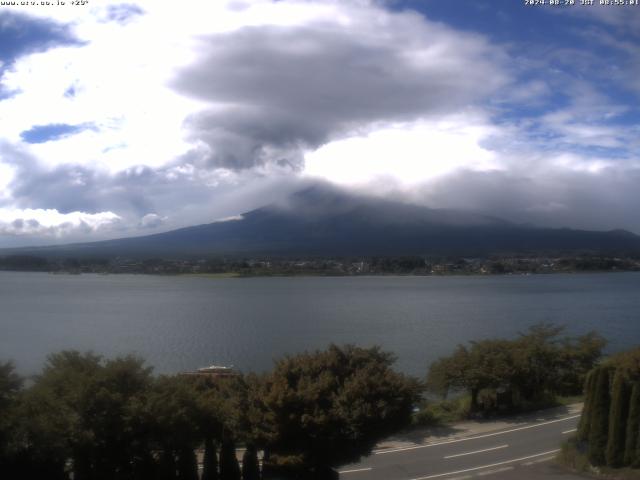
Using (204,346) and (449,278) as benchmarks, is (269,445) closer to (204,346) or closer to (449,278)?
(204,346)

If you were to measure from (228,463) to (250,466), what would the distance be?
12.8 inches

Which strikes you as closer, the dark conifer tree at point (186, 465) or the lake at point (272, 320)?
the dark conifer tree at point (186, 465)

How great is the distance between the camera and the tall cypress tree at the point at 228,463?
9777 millimetres

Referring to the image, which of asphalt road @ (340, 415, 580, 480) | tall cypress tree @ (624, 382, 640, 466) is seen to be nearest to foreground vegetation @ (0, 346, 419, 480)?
asphalt road @ (340, 415, 580, 480)

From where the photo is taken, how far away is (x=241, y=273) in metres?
93.2

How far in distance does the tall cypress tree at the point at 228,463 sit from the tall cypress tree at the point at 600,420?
538 cm

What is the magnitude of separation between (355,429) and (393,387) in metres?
0.95

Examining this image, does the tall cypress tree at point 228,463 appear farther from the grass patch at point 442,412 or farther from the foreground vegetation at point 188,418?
the grass patch at point 442,412

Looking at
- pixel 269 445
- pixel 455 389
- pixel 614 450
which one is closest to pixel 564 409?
pixel 455 389

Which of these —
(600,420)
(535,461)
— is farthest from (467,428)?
(600,420)

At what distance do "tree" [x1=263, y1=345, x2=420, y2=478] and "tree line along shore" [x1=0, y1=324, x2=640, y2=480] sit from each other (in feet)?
0.05

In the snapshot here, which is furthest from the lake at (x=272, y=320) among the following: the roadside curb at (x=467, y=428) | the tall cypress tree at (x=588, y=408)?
the tall cypress tree at (x=588, y=408)

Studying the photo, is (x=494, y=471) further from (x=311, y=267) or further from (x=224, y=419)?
(x=311, y=267)

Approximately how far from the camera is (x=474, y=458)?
39.3 ft
